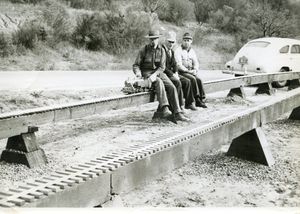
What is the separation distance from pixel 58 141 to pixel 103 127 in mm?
874

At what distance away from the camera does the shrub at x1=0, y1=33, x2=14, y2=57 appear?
8.04 meters

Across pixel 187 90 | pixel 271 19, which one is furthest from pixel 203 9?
pixel 187 90

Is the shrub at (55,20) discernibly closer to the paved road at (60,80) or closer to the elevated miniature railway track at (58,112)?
the paved road at (60,80)

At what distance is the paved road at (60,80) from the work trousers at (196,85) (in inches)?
109

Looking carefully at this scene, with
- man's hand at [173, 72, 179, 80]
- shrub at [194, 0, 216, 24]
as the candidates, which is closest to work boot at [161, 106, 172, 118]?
man's hand at [173, 72, 179, 80]

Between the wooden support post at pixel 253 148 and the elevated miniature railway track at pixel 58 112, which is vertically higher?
the elevated miniature railway track at pixel 58 112

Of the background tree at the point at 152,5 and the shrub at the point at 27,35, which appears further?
the background tree at the point at 152,5

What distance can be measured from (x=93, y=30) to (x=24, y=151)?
737 centimetres

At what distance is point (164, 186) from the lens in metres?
4.47

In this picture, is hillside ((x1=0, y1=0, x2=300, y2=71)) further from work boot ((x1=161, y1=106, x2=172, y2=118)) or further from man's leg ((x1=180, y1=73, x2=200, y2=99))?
work boot ((x1=161, y1=106, x2=172, y2=118))

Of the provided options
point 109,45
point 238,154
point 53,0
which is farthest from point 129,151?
point 109,45

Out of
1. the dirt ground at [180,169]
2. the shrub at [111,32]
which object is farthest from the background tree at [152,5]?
the dirt ground at [180,169]

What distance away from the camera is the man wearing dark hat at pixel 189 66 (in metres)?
6.73

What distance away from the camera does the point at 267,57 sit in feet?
40.8
